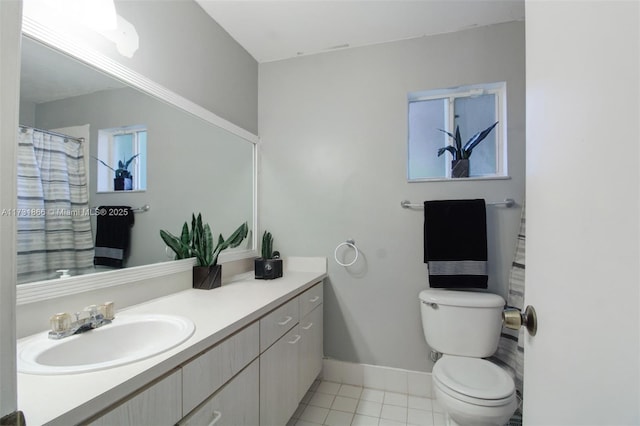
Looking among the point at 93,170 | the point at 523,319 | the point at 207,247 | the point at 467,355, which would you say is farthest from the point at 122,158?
the point at 467,355

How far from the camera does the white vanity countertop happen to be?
593 mm

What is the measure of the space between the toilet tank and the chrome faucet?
1587 mm

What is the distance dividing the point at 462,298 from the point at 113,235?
1786 mm

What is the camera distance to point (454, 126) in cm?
202

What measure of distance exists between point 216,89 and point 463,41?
160cm

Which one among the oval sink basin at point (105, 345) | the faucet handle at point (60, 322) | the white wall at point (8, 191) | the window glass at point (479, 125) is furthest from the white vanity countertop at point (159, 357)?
the window glass at point (479, 125)

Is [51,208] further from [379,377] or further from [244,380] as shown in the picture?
[379,377]

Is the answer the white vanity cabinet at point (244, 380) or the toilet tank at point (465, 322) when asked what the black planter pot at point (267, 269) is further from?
the toilet tank at point (465, 322)

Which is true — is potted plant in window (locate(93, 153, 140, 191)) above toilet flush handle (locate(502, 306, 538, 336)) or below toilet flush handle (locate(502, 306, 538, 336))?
above

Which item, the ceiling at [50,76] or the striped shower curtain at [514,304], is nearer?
the ceiling at [50,76]

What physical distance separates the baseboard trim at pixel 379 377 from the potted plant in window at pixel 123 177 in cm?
170

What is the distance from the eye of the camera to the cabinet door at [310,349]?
67.2 inches

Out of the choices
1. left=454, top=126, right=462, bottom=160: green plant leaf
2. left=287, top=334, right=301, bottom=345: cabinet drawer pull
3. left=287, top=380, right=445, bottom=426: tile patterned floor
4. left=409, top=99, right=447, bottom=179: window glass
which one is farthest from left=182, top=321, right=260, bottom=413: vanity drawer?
left=454, top=126, right=462, bottom=160: green plant leaf

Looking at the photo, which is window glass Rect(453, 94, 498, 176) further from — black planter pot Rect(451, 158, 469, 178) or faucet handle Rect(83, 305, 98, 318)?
faucet handle Rect(83, 305, 98, 318)
